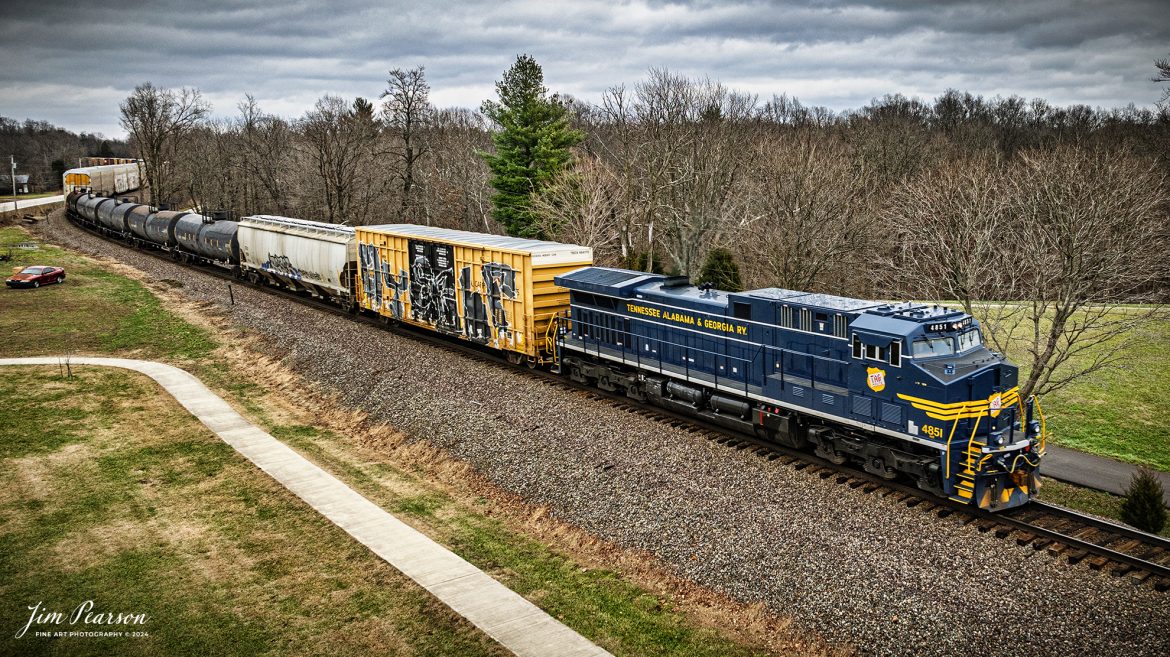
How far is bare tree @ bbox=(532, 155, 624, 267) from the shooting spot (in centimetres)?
4312

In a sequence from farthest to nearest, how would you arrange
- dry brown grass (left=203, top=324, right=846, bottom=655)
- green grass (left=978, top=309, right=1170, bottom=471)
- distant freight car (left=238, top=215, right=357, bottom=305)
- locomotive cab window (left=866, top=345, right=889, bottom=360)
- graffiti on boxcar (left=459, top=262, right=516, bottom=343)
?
distant freight car (left=238, top=215, right=357, bottom=305)
graffiti on boxcar (left=459, top=262, right=516, bottom=343)
green grass (left=978, top=309, right=1170, bottom=471)
locomotive cab window (left=866, top=345, right=889, bottom=360)
dry brown grass (left=203, top=324, right=846, bottom=655)

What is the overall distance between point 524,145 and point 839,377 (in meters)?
35.8

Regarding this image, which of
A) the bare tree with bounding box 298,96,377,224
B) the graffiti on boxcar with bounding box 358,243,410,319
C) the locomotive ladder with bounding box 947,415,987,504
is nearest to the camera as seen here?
the locomotive ladder with bounding box 947,415,987,504

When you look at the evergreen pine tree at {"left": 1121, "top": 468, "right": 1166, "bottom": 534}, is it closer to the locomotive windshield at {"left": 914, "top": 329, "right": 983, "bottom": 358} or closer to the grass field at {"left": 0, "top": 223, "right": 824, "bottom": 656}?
the locomotive windshield at {"left": 914, "top": 329, "right": 983, "bottom": 358}

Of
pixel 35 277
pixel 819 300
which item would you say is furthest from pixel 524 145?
pixel 819 300

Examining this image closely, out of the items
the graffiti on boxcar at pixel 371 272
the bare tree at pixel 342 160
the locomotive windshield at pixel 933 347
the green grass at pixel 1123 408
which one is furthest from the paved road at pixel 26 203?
the green grass at pixel 1123 408

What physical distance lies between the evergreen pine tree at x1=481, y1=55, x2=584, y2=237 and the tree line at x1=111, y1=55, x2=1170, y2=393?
5.1 inches

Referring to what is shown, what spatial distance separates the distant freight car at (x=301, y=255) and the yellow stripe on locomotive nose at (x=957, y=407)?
26.2 m

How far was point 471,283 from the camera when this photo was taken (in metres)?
27.9

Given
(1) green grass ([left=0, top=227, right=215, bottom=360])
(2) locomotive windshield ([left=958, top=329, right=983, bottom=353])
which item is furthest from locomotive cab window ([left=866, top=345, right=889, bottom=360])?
(1) green grass ([left=0, top=227, right=215, bottom=360])

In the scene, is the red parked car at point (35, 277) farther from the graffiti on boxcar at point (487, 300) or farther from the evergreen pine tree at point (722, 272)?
the evergreen pine tree at point (722, 272)

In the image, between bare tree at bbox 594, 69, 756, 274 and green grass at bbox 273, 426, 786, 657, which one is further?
bare tree at bbox 594, 69, 756, 274

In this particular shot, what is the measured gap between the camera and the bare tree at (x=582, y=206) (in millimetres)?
43125

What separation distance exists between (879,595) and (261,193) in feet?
287
